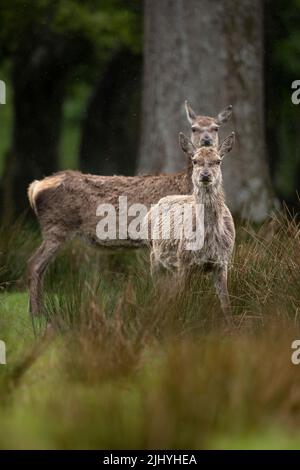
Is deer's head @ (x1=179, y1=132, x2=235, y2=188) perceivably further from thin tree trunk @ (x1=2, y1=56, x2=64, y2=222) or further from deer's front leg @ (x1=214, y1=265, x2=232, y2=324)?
thin tree trunk @ (x1=2, y1=56, x2=64, y2=222)

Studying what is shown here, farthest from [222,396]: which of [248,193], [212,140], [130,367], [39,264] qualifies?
[248,193]

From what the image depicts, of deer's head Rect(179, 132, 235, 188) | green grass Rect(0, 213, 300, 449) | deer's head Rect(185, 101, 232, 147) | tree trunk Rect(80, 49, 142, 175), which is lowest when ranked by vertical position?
green grass Rect(0, 213, 300, 449)

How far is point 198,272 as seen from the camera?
9352mm

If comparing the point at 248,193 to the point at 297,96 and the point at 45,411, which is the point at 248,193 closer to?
the point at 297,96

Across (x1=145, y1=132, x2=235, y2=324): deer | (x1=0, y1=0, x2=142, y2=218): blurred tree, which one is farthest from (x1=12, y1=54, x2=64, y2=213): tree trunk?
(x1=145, y1=132, x2=235, y2=324): deer

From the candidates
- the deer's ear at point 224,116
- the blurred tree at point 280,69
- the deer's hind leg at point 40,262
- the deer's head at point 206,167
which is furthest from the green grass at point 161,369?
the blurred tree at point 280,69

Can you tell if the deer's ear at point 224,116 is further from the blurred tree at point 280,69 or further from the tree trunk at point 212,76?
the blurred tree at point 280,69

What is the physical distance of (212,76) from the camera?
1530 centimetres

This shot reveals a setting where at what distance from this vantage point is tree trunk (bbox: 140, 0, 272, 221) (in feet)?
50.0

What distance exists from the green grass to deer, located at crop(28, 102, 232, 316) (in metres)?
2.26

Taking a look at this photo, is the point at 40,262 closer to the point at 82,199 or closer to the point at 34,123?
the point at 82,199

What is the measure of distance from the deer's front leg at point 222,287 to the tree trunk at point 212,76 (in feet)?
18.7

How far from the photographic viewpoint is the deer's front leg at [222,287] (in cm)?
894

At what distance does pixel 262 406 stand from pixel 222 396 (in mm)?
204
